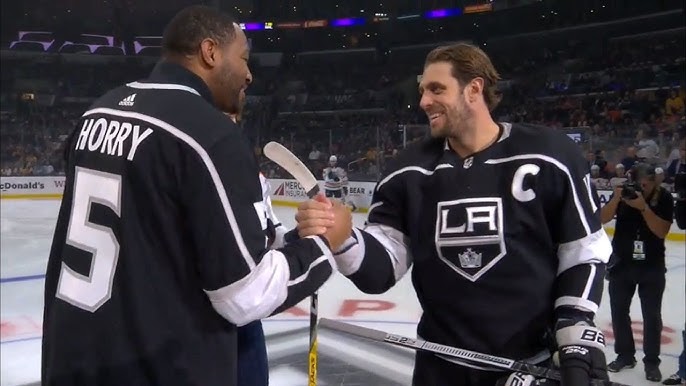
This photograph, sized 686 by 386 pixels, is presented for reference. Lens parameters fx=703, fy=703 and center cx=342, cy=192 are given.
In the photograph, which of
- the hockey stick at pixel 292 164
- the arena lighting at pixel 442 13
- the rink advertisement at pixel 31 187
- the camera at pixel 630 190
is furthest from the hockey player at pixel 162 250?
the rink advertisement at pixel 31 187

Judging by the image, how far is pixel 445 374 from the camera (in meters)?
1.30

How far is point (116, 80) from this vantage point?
7.30 m

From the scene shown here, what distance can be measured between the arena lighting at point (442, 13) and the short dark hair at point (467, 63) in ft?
11.9

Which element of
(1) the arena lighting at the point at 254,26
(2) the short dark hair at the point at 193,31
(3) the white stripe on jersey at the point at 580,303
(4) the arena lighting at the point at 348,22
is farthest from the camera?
(4) the arena lighting at the point at 348,22

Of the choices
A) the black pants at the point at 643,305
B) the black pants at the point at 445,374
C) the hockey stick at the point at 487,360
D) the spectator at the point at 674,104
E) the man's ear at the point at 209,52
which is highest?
the spectator at the point at 674,104

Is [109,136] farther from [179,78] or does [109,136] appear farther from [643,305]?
Answer: [643,305]

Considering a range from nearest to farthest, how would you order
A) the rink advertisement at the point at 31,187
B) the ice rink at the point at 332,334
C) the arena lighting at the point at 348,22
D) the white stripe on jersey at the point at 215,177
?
1. the white stripe on jersey at the point at 215,177
2. the ice rink at the point at 332,334
3. the arena lighting at the point at 348,22
4. the rink advertisement at the point at 31,187

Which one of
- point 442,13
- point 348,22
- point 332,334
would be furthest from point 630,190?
point 348,22

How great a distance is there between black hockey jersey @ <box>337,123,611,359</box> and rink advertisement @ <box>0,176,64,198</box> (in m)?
9.01

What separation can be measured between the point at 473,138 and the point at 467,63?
140 millimetres

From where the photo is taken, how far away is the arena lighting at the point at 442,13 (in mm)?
4875

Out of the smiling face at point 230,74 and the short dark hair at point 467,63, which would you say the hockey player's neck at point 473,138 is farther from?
the smiling face at point 230,74

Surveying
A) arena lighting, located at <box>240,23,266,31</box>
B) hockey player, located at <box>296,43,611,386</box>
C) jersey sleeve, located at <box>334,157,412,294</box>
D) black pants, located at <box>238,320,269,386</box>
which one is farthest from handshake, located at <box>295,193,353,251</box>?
arena lighting, located at <box>240,23,266,31</box>

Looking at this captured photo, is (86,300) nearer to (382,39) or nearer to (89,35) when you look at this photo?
(382,39)
